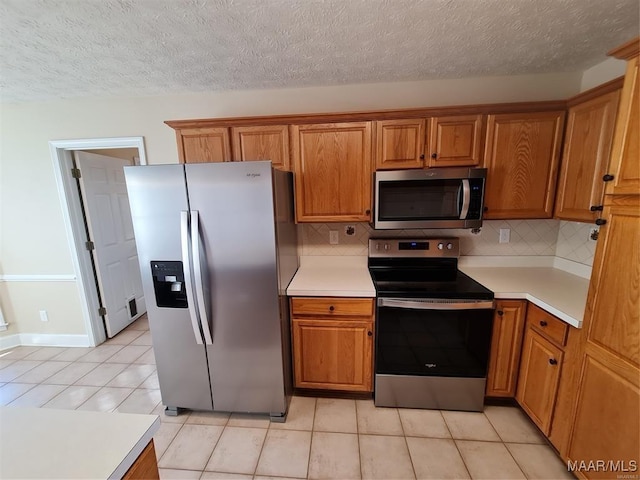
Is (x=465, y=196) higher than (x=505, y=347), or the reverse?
(x=465, y=196)

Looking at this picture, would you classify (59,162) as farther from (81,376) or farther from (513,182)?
(513,182)

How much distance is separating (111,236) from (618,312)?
4.24 meters

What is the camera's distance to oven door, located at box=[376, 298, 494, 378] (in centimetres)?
177

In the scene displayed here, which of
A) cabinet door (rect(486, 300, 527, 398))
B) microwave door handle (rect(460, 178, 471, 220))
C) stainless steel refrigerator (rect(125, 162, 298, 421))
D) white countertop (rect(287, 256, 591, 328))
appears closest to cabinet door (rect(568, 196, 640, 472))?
white countertop (rect(287, 256, 591, 328))

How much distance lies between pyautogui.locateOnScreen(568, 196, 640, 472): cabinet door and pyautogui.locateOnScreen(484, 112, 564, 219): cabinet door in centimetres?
74

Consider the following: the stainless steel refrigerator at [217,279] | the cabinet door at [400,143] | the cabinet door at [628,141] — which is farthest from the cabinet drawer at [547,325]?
the stainless steel refrigerator at [217,279]

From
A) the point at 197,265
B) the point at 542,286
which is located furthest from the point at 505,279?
the point at 197,265

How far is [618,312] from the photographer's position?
3.83 feet

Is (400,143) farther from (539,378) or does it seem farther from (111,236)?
(111,236)

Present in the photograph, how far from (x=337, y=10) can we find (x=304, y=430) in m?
2.53

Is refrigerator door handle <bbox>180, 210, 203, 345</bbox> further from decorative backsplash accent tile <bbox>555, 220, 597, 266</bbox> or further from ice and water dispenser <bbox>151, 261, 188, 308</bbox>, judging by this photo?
decorative backsplash accent tile <bbox>555, 220, 597, 266</bbox>

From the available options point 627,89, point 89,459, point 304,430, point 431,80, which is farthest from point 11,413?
point 431,80

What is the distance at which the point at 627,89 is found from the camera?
113cm

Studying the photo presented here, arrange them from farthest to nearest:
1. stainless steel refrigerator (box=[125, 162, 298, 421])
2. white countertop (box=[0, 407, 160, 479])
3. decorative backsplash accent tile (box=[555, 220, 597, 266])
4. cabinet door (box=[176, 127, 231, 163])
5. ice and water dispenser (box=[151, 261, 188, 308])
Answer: cabinet door (box=[176, 127, 231, 163])
decorative backsplash accent tile (box=[555, 220, 597, 266])
ice and water dispenser (box=[151, 261, 188, 308])
stainless steel refrigerator (box=[125, 162, 298, 421])
white countertop (box=[0, 407, 160, 479])
